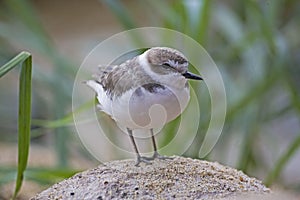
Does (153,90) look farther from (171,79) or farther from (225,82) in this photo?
(225,82)

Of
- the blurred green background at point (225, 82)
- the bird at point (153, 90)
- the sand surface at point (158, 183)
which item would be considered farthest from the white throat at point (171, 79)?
the blurred green background at point (225, 82)

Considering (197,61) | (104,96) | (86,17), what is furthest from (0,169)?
(86,17)

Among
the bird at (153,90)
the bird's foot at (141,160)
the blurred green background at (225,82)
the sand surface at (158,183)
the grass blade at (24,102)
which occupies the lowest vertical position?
the sand surface at (158,183)

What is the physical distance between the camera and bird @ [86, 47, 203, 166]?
703 millimetres

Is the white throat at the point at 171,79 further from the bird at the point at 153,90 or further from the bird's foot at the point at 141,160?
the bird's foot at the point at 141,160

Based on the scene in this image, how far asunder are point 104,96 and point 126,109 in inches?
2.8

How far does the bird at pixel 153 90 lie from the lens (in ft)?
2.31

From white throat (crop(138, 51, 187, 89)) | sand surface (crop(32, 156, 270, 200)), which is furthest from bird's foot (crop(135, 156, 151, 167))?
white throat (crop(138, 51, 187, 89))

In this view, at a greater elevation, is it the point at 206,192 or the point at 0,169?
the point at 0,169

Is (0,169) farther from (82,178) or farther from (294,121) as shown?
(294,121)

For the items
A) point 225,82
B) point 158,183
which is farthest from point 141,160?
point 225,82

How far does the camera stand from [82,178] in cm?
79

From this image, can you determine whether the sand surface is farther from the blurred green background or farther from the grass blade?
the blurred green background

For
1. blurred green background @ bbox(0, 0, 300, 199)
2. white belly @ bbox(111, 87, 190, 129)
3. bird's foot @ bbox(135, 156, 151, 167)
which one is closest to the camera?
white belly @ bbox(111, 87, 190, 129)
